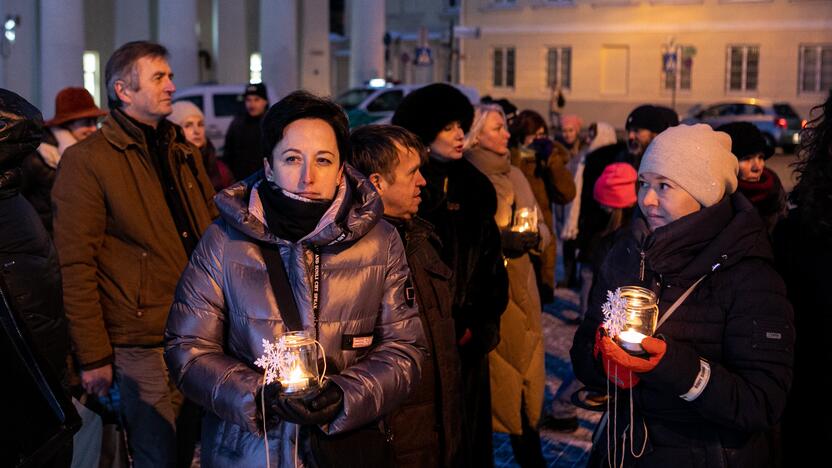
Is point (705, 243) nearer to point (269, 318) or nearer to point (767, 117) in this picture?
point (269, 318)

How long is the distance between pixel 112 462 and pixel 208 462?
1.48 metres

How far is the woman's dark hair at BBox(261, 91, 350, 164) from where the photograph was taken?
3.28 meters

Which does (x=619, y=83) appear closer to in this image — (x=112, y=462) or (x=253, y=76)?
(x=253, y=76)

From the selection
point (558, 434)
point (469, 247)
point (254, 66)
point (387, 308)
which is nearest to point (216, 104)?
point (254, 66)

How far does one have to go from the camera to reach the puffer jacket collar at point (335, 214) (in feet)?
10.3

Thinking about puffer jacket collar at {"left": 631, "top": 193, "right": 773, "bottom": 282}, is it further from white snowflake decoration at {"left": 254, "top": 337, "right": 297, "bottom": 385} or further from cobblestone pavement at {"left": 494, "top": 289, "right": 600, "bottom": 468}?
cobblestone pavement at {"left": 494, "top": 289, "right": 600, "bottom": 468}

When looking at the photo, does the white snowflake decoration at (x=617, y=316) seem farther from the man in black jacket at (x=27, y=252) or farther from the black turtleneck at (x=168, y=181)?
the black turtleneck at (x=168, y=181)

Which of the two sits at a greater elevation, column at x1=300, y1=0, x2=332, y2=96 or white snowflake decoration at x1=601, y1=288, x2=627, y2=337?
column at x1=300, y1=0, x2=332, y2=96

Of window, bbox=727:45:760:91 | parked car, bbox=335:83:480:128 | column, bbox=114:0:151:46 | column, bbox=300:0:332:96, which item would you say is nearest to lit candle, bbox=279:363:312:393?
parked car, bbox=335:83:480:128

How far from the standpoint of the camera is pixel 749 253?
3.19 metres

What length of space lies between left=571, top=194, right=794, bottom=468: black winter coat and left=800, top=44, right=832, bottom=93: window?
142 feet

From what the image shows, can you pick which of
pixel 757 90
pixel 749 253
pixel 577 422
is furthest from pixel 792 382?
pixel 757 90

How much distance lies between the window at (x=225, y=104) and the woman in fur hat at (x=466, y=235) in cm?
2044

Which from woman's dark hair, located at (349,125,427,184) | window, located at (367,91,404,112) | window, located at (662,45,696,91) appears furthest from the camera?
window, located at (662,45,696,91)
